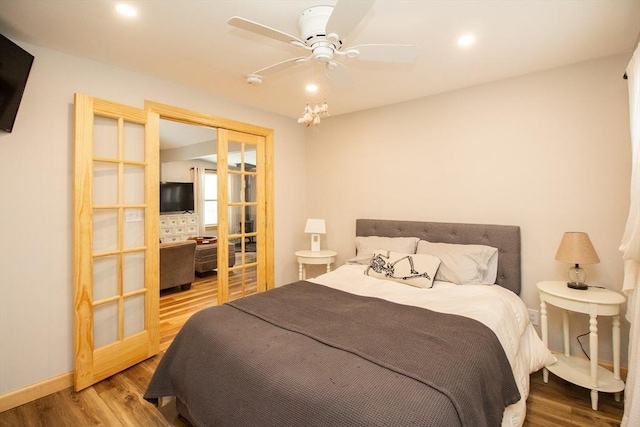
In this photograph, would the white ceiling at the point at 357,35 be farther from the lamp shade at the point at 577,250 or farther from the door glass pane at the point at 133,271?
the door glass pane at the point at 133,271

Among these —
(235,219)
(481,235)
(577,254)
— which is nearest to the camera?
(577,254)

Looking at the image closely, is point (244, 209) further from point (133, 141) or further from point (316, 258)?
point (133, 141)

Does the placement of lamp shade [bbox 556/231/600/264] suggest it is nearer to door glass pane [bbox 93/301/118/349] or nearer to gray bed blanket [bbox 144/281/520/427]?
gray bed blanket [bbox 144/281/520/427]

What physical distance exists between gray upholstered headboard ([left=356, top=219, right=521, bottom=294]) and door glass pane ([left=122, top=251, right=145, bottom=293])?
2389 millimetres

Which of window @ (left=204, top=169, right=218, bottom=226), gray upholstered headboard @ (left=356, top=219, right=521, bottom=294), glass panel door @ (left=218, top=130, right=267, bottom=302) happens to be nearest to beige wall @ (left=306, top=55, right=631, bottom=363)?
gray upholstered headboard @ (left=356, top=219, right=521, bottom=294)

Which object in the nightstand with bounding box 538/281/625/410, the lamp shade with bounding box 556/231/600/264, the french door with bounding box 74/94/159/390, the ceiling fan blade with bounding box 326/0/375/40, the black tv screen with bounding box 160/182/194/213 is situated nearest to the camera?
the ceiling fan blade with bounding box 326/0/375/40

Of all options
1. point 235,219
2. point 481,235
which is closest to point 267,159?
point 235,219

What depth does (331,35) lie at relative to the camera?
4.85ft

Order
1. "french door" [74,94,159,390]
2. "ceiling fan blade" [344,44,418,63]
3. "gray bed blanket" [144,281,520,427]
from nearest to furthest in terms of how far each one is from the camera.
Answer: "gray bed blanket" [144,281,520,427]
"ceiling fan blade" [344,44,418,63]
"french door" [74,94,159,390]

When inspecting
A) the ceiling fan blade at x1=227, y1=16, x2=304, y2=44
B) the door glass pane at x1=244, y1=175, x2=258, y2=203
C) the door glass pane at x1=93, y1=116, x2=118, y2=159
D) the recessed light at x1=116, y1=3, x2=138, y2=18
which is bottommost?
the door glass pane at x1=244, y1=175, x2=258, y2=203

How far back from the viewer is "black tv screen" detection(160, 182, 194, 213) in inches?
248

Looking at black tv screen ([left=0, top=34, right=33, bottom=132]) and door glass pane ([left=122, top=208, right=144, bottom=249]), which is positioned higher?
black tv screen ([left=0, top=34, right=33, bottom=132])

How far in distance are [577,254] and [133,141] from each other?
11.6 feet

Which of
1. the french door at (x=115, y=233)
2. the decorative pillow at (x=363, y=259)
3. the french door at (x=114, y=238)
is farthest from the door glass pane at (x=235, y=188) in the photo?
the decorative pillow at (x=363, y=259)
